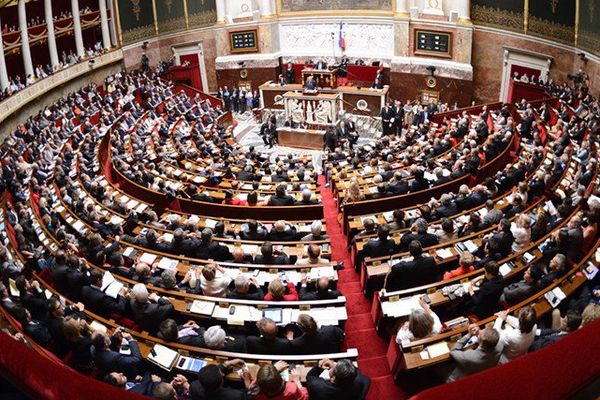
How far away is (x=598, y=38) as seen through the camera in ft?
55.7

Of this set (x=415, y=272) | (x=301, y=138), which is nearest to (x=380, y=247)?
(x=415, y=272)

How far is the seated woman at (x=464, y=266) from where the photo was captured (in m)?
7.93

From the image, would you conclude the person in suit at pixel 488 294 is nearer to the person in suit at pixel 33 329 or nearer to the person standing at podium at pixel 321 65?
the person in suit at pixel 33 329

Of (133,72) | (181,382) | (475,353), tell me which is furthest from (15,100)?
(475,353)

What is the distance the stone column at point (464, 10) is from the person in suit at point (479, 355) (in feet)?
66.1

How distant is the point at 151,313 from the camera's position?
7199 millimetres

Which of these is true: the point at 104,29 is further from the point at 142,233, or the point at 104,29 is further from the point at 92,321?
the point at 92,321

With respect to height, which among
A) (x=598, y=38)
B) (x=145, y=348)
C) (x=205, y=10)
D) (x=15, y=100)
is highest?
(x=205, y=10)

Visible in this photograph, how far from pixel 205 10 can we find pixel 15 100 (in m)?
12.6

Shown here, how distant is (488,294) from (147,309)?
15.5 feet

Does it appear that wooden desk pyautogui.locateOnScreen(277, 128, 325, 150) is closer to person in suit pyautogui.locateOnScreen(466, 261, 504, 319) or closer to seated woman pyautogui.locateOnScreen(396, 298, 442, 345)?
person in suit pyautogui.locateOnScreen(466, 261, 504, 319)

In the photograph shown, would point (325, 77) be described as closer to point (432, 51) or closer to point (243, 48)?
point (432, 51)

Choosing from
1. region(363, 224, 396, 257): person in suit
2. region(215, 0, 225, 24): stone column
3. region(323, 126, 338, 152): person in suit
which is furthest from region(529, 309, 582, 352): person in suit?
region(215, 0, 225, 24): stone column

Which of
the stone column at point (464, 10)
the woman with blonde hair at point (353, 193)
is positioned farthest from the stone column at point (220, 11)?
the woman with blonde hair at point (353, 193)
